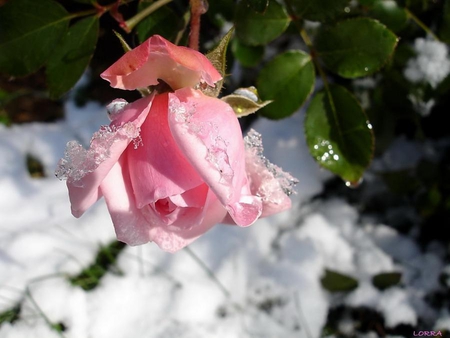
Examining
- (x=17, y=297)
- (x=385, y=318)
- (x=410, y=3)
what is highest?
(x=410, y=3)

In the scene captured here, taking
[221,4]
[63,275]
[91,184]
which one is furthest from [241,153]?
[63,275]

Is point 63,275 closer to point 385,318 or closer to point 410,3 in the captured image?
point 385,318

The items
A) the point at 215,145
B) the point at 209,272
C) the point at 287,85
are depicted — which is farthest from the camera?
the point at 209,272

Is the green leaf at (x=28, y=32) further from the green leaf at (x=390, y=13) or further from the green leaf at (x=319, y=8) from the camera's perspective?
the green leaf at (x=390, y=13)

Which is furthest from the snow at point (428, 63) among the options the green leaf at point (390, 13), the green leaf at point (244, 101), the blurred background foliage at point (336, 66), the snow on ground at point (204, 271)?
the green leaf at point (244, 101)

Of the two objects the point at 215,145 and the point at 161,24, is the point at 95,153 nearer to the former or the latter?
the point at 215,145

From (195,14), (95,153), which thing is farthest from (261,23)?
(95,153)
